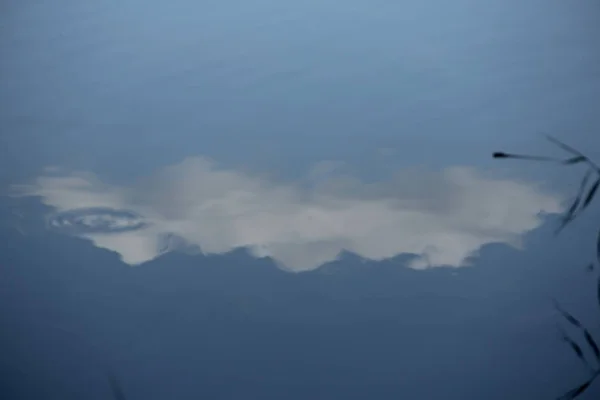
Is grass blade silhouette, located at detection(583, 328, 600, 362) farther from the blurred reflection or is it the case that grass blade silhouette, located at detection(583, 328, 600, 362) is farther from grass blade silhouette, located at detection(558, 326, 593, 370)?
the blurred reflection

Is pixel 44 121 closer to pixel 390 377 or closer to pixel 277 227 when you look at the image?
pixel 277 227

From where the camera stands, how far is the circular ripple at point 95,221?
6.93 ft

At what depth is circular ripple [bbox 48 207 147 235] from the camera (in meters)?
2.11

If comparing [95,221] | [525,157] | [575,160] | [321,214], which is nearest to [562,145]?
[525,157]

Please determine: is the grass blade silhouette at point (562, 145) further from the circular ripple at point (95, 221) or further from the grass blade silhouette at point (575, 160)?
the circular ripple at point (95, 221)

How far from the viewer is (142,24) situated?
7.37 ft

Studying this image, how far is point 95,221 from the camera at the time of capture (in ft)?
7.04

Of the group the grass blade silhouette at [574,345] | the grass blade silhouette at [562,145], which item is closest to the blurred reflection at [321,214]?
the grass blade silhouette at [562,145]

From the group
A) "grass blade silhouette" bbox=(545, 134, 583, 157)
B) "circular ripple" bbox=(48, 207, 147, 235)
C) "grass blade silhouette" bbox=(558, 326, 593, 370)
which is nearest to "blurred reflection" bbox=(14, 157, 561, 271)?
"circular ripple" bbox=(48, 207, 147, 235)

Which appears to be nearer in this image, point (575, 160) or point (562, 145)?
point (575, 160)

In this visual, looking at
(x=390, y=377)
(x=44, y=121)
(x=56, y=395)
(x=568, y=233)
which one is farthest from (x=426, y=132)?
(x=56, y=395)

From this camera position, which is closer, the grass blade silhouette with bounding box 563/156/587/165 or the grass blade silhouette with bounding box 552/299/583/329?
the grass blade silhouette with bounding box 563/156/587/165

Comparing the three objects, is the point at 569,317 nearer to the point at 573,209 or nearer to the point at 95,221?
the point at 573,209

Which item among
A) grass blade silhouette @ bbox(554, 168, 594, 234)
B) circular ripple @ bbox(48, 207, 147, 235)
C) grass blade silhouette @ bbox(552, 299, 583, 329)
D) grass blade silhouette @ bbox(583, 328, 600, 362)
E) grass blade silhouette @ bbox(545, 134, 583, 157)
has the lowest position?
grass blade silhouette @ bbox(583, 328, 600, 362)
